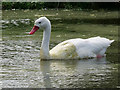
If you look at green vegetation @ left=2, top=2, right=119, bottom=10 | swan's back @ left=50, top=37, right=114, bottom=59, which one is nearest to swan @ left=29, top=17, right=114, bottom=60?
swan's back @ left=50, top=37, right=114, bottom=59

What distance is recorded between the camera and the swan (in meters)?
11.4

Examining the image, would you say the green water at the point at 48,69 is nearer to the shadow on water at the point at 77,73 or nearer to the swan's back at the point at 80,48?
the shadow on water at the point at 77,73

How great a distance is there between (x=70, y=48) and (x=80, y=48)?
1.10ft

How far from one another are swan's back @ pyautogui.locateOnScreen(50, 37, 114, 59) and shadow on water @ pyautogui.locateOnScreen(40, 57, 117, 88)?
245mm

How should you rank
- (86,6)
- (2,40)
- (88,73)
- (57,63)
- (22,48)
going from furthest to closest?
1. (86,6)
2. (2,40)
3. (22,48)
4. (57,63)
5. (88,73)

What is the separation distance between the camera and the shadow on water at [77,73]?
8.73 meters

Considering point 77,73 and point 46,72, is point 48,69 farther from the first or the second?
point 77,73

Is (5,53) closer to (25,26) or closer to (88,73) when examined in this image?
(88,73)

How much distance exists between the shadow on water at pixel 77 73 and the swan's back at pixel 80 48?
245 mm

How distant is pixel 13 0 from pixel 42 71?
2641cm

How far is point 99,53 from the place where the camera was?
12.0 m

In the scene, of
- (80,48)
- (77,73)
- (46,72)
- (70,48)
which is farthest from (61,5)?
(77,73)

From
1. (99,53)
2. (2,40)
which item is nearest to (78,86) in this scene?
(99,53)

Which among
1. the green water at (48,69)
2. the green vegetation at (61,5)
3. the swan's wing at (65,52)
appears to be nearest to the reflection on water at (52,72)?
the green water at (48,69)
